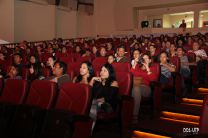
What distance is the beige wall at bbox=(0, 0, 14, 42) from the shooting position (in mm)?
4895

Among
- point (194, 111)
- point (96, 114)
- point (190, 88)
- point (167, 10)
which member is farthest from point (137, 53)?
point (167, 10)

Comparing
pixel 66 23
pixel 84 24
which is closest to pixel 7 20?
pixel 66 23

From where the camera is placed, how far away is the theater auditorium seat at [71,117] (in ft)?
3.57

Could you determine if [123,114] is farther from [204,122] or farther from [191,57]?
[191,57]

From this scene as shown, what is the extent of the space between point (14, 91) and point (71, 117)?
0.53 metres

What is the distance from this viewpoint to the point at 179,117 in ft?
5.38

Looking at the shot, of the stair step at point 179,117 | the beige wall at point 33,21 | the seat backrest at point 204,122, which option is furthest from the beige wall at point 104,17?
the seat backrest at point 204,122

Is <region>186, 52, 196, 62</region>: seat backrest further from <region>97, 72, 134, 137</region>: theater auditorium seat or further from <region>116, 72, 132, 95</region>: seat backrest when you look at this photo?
<region>97, 72, 134, 137</region>: theater auditorium seat

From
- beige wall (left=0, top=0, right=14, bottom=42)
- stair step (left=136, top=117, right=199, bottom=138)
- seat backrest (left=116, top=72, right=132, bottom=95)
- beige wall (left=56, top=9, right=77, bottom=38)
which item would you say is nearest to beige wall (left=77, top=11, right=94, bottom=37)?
beige wall (left=56, top=9, right=77, bottom=38)

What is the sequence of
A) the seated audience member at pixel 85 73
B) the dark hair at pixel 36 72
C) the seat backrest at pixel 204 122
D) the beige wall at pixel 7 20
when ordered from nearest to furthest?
the seat backrest at pixel 204 122, the seated audience member at pixel 85 73, the dark hair at pixel 36 72, the beige wall at pixel 7 20

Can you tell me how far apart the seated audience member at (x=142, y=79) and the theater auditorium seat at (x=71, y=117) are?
396mm

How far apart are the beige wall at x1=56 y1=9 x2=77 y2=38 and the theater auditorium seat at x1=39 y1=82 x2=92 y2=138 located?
490 cm

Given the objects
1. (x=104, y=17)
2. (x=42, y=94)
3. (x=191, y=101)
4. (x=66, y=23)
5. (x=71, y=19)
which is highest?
(x=104, y=17)

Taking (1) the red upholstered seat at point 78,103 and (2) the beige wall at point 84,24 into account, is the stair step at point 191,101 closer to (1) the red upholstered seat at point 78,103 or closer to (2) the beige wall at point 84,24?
(1) the red upholstered seat at point 78,103
